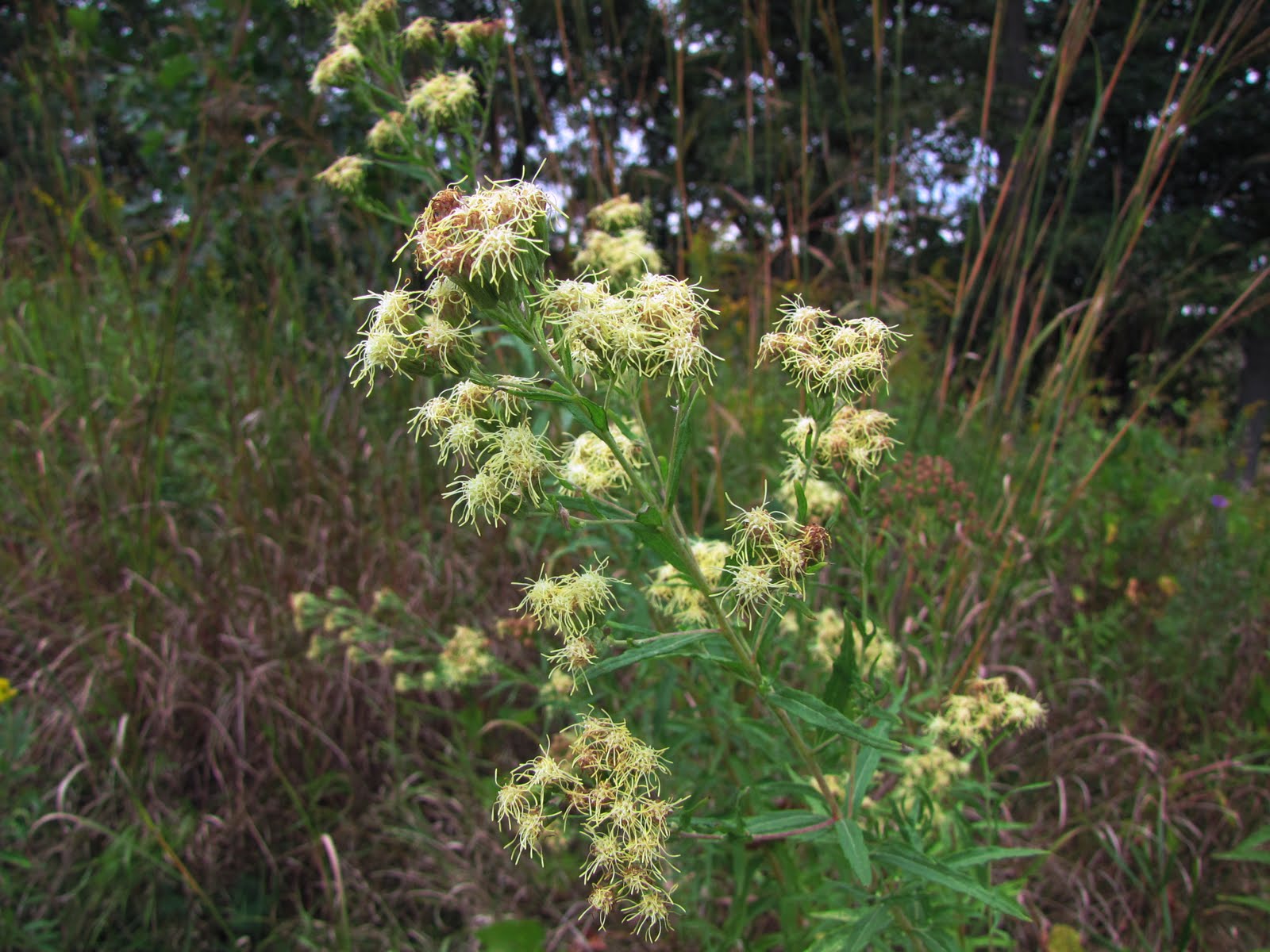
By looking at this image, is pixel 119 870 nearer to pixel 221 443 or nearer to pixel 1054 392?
pixel 221 443

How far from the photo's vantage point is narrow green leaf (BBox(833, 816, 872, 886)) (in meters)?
1.12

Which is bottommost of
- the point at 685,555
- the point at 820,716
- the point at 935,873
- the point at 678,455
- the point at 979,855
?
the point at 979,855

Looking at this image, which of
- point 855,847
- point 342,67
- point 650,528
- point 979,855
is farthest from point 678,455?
point 342,67

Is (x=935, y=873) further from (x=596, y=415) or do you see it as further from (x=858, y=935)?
(x=596, y=415)

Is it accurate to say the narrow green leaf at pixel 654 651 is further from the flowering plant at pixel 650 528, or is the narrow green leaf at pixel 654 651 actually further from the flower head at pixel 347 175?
the flower head at pixel 347 175

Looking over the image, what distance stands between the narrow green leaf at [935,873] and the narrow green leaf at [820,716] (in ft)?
0.75

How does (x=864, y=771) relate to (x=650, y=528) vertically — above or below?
below

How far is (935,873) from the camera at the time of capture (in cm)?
124

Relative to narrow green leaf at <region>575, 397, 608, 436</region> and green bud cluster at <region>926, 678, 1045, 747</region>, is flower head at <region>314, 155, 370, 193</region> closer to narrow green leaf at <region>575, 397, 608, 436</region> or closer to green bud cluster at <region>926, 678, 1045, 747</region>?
narrow green leaf at <region>575, 397, 608, 436</region>

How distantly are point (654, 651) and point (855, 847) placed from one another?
407 mm

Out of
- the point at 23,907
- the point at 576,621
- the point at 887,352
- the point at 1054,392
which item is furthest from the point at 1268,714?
the point at 23,907

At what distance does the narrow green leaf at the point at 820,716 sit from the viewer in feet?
3.64

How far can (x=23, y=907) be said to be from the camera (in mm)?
2490

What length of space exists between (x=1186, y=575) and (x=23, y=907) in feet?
12.6
